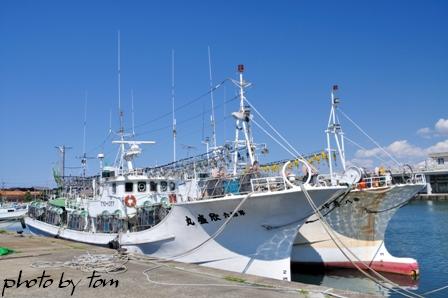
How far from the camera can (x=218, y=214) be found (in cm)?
1598

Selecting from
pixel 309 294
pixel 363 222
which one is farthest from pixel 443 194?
pixel 309 294

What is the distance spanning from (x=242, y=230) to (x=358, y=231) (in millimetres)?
9116

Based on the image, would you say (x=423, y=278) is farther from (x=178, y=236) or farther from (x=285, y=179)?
(x=178, y=236)

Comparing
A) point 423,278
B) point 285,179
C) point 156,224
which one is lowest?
point 423,278

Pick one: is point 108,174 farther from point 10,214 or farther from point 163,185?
point 10,214

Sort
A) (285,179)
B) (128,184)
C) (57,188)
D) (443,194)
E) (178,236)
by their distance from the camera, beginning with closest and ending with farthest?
(285,179), (178,236), (128,184), (57,188), (443,194)

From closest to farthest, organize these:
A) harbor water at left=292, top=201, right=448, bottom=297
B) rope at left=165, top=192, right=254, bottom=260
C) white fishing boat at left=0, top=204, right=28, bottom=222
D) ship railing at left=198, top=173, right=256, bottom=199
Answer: rope at left=165, top=192, right=254, bottom=260 < ship railing at left=198, top=173, right=256, bottom=199 < harbor water at left=292, top=201, right=448, bottom=297 < white fishing boat at left=0, top=204, right=28, bottom=222

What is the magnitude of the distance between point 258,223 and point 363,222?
29.9 ft

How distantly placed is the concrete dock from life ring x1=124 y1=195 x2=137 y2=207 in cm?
833

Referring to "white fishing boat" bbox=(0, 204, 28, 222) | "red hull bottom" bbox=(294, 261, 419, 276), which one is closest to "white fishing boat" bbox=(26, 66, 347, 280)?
"red hull bottom" bbox=(294, 261, 419, 276)

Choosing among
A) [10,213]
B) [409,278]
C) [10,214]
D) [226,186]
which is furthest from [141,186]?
[10,213]

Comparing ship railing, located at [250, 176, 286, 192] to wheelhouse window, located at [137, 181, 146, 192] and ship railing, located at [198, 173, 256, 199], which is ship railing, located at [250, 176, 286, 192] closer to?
ship railing, located at [198, 173, 256, 199]

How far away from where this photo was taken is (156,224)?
1828cm

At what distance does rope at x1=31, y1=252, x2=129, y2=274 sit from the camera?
10.6 meters
